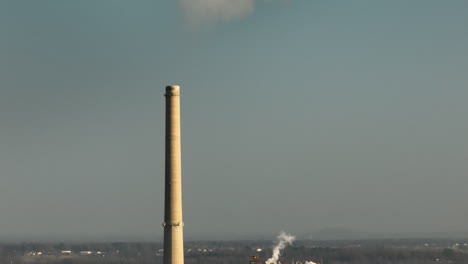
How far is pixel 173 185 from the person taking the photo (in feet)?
286

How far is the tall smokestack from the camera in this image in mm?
87188

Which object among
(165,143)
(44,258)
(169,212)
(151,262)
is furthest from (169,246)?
(44,258)

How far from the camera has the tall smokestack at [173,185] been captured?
8719cm

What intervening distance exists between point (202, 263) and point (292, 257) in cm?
2073

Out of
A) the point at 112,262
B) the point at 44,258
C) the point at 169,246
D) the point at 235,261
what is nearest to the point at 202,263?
the point at 235,261

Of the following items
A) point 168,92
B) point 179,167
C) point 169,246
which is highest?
point 168,92

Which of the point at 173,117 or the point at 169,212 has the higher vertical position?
the point at 173,117

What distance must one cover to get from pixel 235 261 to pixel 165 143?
113092 mm

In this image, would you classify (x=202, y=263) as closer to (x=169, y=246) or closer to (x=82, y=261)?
(x=82, y=261)

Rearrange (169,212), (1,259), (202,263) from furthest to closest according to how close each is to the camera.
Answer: (202,263), (1,259), (169,212)

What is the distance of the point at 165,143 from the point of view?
88.7 m

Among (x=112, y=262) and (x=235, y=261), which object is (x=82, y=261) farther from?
(x=235, y=261)

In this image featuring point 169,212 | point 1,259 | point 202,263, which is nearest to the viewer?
point 169,212

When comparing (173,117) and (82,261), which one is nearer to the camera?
(173,117)
